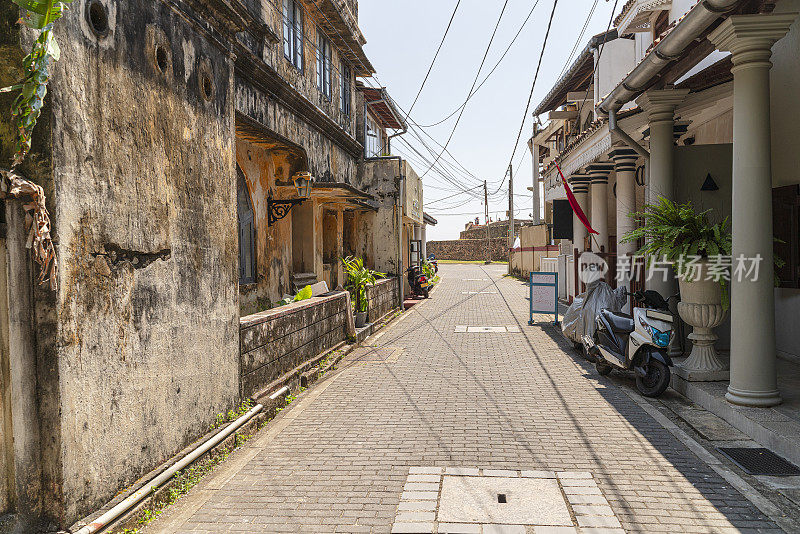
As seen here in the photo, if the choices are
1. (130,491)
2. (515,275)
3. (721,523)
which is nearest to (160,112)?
(130,491)

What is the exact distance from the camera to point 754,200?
574 cm

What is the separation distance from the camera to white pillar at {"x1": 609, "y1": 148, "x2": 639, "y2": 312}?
1094 centimetres

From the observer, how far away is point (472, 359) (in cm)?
985

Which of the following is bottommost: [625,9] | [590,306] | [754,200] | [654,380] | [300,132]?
[654,380]

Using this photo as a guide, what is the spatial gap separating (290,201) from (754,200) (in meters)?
7.16

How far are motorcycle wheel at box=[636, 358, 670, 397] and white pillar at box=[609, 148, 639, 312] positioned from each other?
3.86 m

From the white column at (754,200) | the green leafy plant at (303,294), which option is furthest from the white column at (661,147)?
the green leafy plant at (303,294)

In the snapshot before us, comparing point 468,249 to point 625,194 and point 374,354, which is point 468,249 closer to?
point 625,194

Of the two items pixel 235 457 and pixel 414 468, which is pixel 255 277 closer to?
pixel 235 457

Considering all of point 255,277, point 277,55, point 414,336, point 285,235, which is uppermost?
point 277,55

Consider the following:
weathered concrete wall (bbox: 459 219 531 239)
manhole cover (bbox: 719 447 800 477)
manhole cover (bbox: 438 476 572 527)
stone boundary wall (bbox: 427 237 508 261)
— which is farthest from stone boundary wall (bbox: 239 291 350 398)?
stone boundary wall (bbox: 427 237 508 261)

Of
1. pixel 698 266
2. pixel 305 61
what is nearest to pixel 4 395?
pixel 698 266

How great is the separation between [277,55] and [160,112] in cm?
584

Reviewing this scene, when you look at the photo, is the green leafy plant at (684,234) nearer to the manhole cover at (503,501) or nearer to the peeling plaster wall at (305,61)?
the manhole cover at (503,501)
